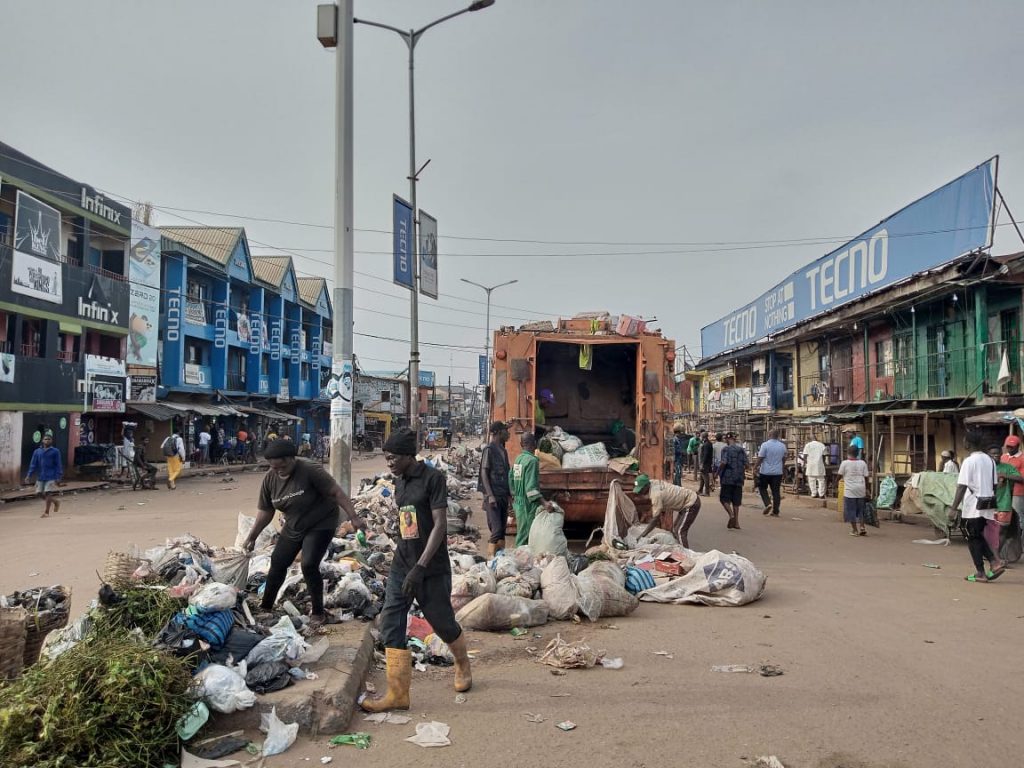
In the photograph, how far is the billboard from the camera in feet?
47.3

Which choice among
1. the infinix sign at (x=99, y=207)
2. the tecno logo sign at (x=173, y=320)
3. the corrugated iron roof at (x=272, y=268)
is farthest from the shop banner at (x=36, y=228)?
the corrugated iron roof at (x=272, y=268)

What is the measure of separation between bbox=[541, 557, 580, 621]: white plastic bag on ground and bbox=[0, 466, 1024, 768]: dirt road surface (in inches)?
6.8

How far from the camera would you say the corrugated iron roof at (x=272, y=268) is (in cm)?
4131

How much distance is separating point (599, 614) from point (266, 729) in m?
3.39

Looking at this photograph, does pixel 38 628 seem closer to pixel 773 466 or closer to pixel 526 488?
pixel 526 488

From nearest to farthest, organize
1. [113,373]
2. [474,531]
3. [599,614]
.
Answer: [599,614]
[474,531]
[113,373]

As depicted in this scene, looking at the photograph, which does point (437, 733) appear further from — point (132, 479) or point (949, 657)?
point (132, 479)

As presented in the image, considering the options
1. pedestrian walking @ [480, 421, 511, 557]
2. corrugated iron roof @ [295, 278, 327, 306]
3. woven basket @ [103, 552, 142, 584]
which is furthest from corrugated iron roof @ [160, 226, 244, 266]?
woven basket @ [103, 552, 142, 584]

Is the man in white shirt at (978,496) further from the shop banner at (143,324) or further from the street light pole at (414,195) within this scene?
the shop banner at (143,324)

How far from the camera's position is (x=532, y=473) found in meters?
8.10

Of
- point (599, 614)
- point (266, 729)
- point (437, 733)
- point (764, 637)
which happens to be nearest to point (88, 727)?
point (266, 729)

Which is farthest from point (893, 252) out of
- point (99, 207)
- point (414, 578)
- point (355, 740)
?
point (99, 207)

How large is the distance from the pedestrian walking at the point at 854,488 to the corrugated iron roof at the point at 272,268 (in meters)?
34.3

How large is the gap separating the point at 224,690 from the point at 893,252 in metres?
16.6
